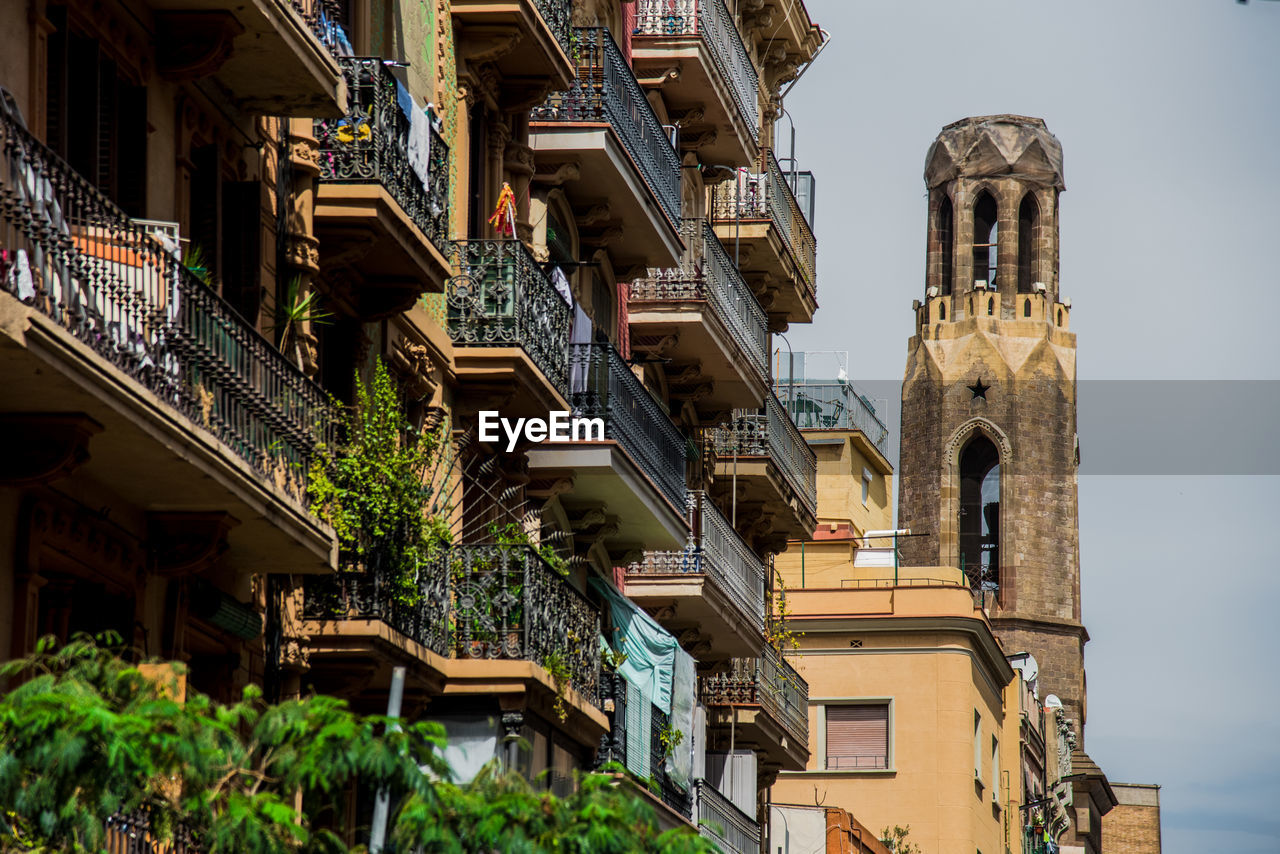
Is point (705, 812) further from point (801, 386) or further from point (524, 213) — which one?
point (801, 386)

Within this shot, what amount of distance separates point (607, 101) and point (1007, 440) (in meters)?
80.5

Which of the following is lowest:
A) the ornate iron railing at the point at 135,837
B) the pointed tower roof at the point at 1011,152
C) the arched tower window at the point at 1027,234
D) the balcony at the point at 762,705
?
the ornate iron railing at the point at 135,837

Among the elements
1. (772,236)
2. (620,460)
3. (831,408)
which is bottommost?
(620,460)

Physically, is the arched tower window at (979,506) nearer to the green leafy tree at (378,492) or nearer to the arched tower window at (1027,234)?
the arched tower window at (1027,234)

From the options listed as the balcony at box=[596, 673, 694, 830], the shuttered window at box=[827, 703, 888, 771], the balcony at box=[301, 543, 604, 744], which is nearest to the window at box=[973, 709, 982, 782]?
the shuttered window at box=[827, 703, 888, 771]

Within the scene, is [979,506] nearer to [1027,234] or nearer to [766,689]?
[1027,234]

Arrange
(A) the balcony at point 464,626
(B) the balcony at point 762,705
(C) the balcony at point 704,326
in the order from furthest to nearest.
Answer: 1. (B) the balcony at point 762,705
2. (C) the balcony at point 704,326
3. (A) the balcony at point 464,626

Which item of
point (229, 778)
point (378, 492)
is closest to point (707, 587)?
point (378, 492)

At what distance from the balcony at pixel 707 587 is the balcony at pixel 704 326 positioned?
1.81m

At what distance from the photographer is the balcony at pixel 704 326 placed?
105 ft

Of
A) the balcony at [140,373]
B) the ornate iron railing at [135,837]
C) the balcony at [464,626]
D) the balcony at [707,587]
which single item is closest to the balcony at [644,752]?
the balcony at [464,626]

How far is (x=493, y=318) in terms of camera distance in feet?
74.9

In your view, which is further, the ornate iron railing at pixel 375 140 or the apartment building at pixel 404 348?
the ornate iron railing at pixel 375 140

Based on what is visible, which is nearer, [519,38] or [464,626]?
[464,626]
